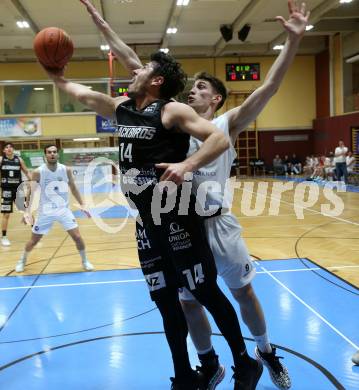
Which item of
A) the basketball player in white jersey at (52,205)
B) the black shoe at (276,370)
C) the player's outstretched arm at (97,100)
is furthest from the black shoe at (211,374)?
the basketball player in white jersey at (52,205)

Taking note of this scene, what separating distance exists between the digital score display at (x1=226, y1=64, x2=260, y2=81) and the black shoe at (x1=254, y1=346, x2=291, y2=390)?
20.5 m

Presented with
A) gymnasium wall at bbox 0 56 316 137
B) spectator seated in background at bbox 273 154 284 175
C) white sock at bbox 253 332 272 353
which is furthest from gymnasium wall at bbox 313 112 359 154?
white sock at bbox 253 332 272 353

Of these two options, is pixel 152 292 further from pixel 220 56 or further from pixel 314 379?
pixel 220 56

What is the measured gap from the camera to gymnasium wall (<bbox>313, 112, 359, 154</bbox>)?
2286 cm

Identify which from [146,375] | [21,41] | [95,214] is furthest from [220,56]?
[146,375]

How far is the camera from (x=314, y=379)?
3.05m

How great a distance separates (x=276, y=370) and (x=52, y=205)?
424 centimetres

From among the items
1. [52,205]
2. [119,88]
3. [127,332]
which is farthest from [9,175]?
[119,88]

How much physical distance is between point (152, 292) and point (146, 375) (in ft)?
2.94

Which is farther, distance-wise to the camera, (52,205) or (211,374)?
(52,205)

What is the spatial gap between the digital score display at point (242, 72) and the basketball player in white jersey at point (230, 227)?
65.8ft

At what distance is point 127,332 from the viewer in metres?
3.97

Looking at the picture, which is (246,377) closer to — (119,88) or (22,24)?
(119,88)

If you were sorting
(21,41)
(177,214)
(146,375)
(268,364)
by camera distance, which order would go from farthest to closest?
(21,41) < (146,375) < (268,364) < (177,214)
